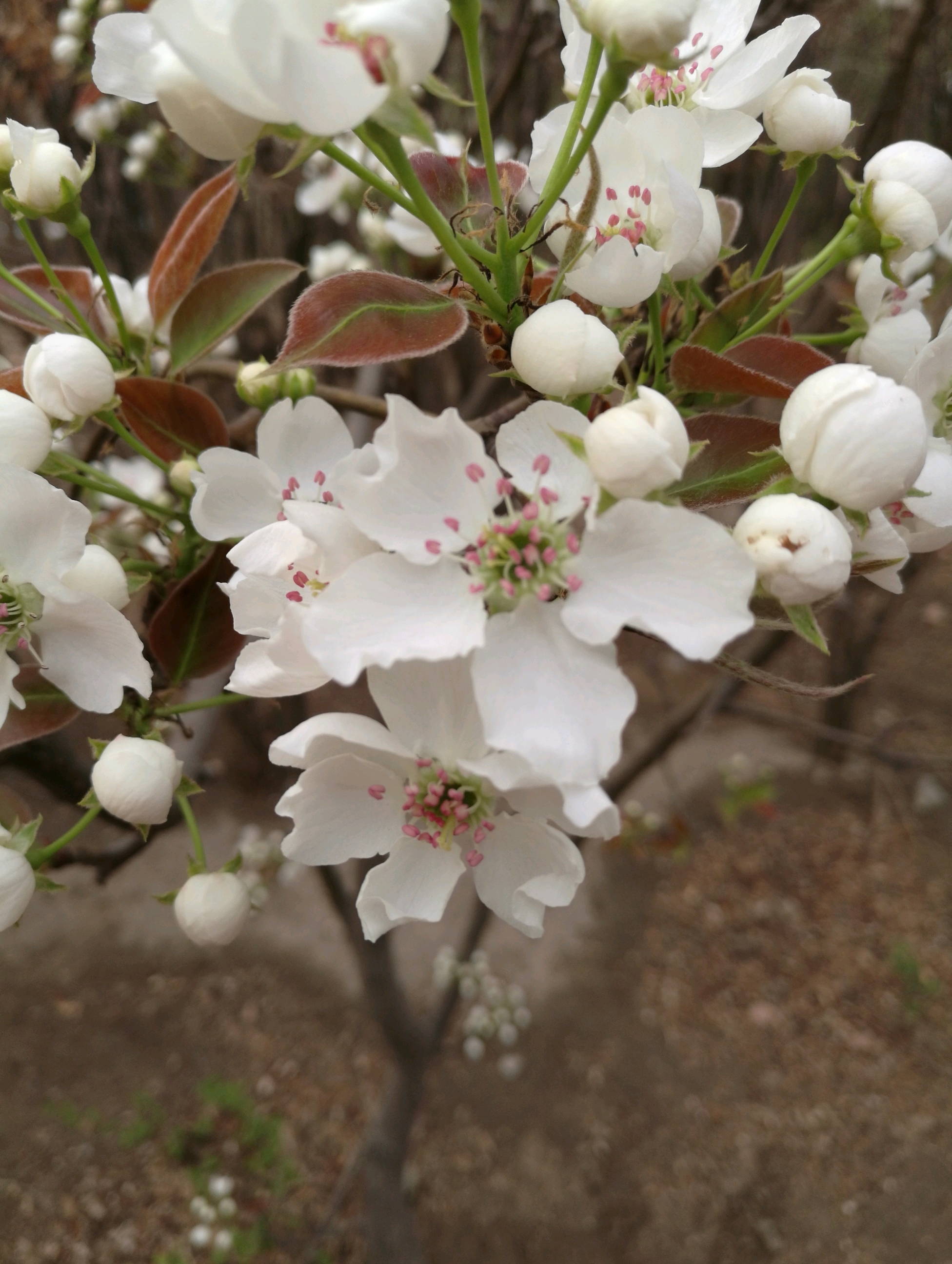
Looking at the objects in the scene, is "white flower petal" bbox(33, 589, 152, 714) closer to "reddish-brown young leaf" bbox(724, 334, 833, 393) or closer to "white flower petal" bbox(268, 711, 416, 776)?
"white flower petal" bbox(268, 711, 416, 776)

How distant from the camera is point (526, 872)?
67cm

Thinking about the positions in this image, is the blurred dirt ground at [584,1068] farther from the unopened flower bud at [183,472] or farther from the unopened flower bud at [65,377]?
the unopened flower bud at [65,377]

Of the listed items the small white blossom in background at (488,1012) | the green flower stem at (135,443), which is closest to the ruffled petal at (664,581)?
the green flower stem at (135,443)

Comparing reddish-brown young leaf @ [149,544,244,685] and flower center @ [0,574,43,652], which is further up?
flower center @ [0,574,43,652]

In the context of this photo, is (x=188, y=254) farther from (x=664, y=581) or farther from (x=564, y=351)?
(x=664, y=581)

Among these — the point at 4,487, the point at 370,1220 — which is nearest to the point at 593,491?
the point at 4,487

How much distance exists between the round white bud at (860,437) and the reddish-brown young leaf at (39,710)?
715mm

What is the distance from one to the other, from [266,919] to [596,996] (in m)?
1.30

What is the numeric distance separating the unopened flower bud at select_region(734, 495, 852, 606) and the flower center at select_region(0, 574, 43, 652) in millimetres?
578

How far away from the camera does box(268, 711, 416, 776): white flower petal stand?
566 millimetres

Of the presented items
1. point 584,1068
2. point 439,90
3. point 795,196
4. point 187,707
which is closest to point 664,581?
point 439,90

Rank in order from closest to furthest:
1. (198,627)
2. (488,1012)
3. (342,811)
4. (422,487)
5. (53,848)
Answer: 1. (422,487)
2. (342,811)
3. (53,848)
4. (198,627)
5. (488,1012)

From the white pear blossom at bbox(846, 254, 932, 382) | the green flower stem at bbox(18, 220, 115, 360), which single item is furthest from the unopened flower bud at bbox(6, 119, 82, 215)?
the white pear blossom at bbox(846, 254, 932, 382)

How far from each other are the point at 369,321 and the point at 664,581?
0.94 feet
